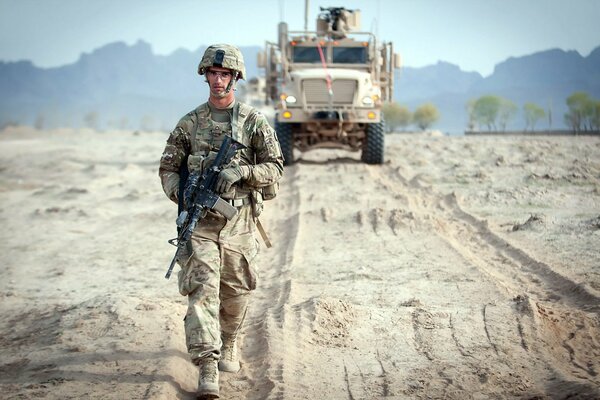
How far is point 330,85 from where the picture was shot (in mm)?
14031

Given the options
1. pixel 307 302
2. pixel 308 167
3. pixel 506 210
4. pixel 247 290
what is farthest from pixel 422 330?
pixel 308 167

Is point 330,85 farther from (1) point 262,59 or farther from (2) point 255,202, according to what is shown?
(2) point 255,202

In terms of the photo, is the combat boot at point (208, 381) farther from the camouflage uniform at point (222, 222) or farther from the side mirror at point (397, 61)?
the side mirror at point (397, 61)

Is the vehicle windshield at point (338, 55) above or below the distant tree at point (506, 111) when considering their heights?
above

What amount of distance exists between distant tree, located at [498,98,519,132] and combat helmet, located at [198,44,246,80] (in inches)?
2771

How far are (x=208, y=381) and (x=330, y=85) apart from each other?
419 inches

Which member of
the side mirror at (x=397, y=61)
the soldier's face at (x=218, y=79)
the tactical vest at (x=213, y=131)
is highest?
the side mirror at (x=397, y=61)

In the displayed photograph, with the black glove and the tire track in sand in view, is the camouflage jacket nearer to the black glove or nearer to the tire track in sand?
the black glove

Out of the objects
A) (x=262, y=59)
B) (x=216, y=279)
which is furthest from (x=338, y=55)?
(x=216, y=279)

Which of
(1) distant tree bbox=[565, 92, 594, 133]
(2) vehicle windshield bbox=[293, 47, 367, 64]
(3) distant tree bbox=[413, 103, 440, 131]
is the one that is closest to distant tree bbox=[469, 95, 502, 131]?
(3) distant tree bbox=[413, 103, 440, 131]

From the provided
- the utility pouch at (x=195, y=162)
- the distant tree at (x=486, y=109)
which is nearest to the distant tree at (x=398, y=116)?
the distant tree at (x=486, y=109)

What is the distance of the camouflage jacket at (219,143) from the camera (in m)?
4.14

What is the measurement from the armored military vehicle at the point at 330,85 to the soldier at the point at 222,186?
9.70 meters

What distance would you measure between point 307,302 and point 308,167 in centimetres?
904
